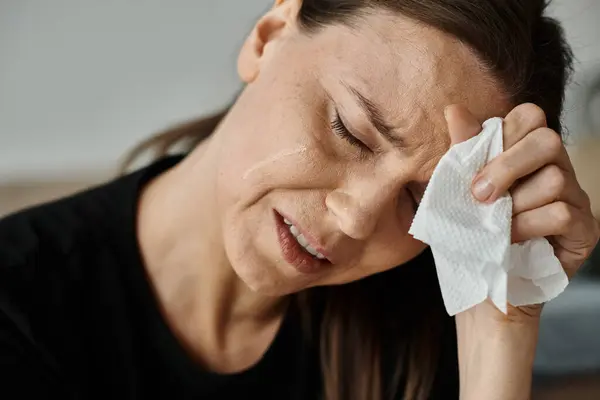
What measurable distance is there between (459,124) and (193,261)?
0.41m

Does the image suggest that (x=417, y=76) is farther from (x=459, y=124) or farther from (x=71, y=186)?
(x=71, y=186)

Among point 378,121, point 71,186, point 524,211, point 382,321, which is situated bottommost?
point 382,321

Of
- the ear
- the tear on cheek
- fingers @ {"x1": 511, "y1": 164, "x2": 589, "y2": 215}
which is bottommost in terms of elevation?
fingers @ {"x1": 511, "y1": 164, "x2": 589, "y2": 215}

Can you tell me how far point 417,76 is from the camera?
69 centimetres

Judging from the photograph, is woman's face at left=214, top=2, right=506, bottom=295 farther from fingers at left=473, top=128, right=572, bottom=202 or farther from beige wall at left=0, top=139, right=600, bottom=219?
beige wall at left=0, top=139, right=600, bottom=219

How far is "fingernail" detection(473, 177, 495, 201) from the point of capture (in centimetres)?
67

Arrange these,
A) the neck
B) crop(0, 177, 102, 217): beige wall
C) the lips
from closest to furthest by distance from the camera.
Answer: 1. the lips
2. the neck
3. crop(0, 177, 102, 217): beige wall

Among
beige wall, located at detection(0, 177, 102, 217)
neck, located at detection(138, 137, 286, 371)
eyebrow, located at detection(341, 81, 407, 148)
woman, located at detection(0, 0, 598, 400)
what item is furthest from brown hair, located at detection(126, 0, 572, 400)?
beige wall, located at detection(0, 177, 102, 217)

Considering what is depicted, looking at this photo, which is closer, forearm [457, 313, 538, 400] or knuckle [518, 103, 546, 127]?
knuckle [518, 103, 546, 127]

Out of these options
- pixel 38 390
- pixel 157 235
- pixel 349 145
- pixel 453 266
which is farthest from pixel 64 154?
pixel 453 266

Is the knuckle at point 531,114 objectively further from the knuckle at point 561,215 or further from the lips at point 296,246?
the lips at point 296,246

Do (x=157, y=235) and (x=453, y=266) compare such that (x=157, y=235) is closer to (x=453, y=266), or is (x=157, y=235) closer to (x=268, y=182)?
(x=268, y=182)

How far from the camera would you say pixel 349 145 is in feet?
2.38

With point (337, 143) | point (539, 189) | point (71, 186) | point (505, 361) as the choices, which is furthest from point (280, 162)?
point (71, 186)
